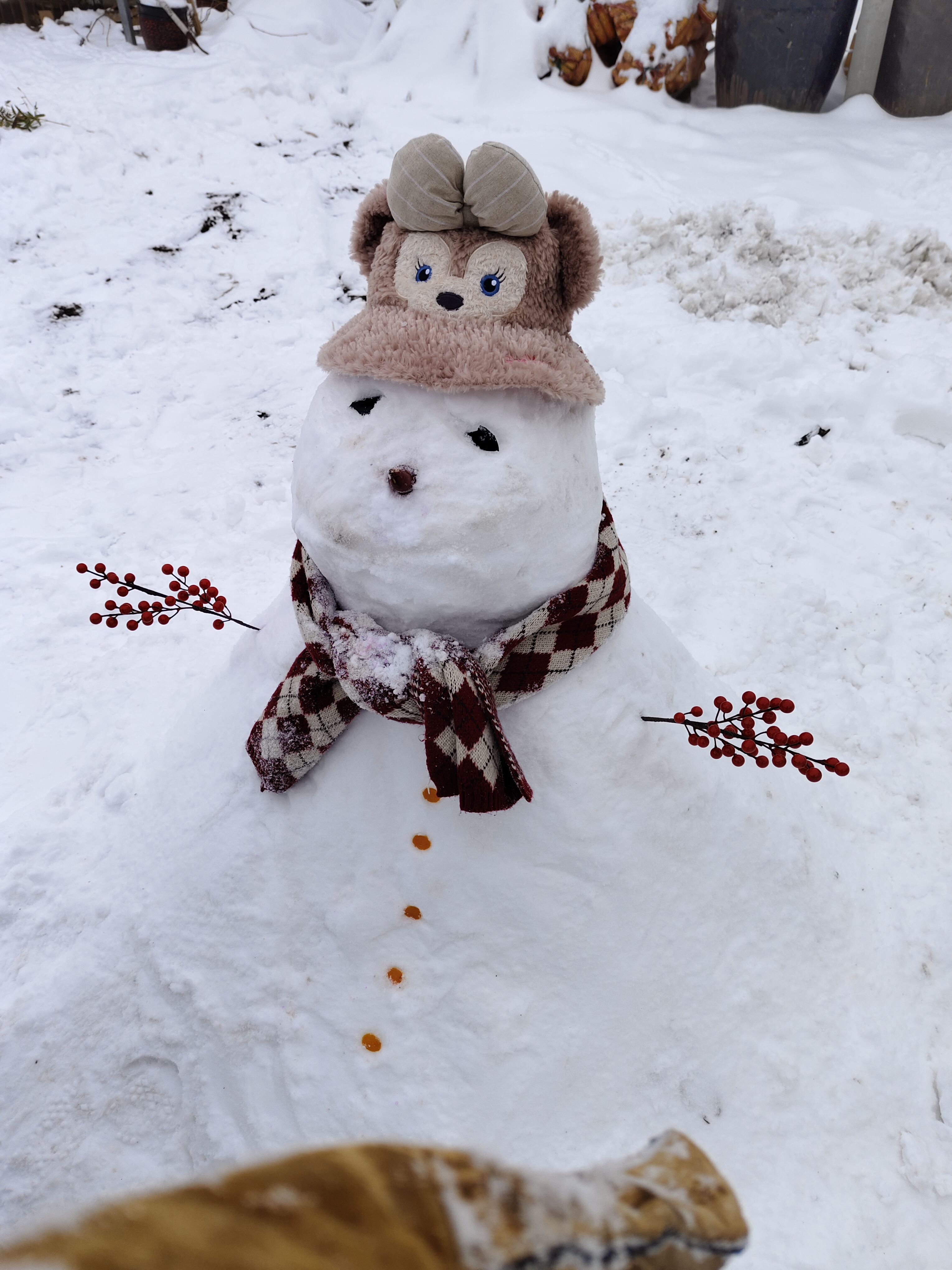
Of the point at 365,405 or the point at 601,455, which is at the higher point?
the point at 365,405

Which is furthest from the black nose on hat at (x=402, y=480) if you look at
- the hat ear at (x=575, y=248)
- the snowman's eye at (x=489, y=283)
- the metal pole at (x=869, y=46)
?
the metal pole at (x=869, y=46)

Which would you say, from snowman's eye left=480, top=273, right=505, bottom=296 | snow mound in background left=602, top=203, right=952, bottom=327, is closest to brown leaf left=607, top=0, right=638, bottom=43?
snow mound in background left=602, top=203, right=952, bottom=327

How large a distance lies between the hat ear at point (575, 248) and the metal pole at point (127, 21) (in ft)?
22.5

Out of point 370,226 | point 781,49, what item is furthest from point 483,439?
point 781,49

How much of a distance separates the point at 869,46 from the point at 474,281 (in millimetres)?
4952

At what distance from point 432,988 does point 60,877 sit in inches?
34.4

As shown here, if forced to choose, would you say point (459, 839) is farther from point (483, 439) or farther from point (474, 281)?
point (474, 281)

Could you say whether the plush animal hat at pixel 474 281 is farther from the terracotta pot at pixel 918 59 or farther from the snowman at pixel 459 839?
the terracotta pot at pixel 918 59

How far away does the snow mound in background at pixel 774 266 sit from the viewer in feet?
10.6

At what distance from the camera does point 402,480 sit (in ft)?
3.52

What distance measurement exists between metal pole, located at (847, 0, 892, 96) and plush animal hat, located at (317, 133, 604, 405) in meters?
4.73

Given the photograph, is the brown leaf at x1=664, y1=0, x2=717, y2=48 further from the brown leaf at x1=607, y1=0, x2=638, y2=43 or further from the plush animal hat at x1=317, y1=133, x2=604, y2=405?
the plush animal hat at x1=317, y1=133, x2=604, y2=405

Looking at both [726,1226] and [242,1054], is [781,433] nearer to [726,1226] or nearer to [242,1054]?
[242,1054]

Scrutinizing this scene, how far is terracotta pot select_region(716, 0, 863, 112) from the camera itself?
436 cm
